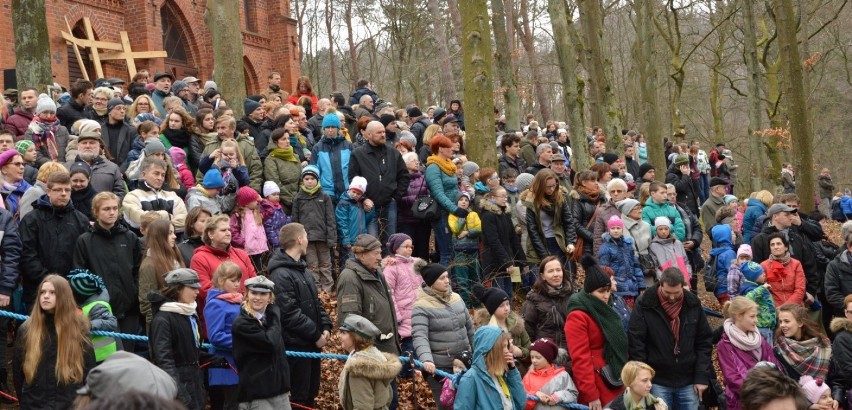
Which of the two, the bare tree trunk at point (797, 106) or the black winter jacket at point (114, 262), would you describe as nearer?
the black winter jacket at point (114, 262)

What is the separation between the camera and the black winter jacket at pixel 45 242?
28.0ft

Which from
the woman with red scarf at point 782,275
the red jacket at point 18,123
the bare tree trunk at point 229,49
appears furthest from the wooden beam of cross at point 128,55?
the woman with red scarf at point 782,275

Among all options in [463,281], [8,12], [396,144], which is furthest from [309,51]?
[463,281]

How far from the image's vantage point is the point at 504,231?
1155 cm

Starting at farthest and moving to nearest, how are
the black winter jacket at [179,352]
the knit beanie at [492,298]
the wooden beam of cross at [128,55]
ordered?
the wooden beam of cross at [128,55], the knit beanie at [492,298], the black winter jacket at [179,352]

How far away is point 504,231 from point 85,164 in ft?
16.3

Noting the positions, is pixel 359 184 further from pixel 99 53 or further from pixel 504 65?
pixel 99 53

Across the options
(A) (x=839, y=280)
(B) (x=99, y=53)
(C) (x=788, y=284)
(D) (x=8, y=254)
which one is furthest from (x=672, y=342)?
(B) (x=99, y=53)

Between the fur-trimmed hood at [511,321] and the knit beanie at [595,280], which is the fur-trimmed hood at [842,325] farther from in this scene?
the fur-trimmed hood at [511,321]

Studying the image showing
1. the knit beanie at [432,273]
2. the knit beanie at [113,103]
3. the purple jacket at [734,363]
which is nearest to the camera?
the knit beanie at [432,273]

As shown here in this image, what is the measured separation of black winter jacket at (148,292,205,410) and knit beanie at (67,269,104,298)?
2.59 feet

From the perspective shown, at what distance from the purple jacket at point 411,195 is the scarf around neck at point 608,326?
4.18 metres

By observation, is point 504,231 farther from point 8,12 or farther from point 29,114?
point 8,12

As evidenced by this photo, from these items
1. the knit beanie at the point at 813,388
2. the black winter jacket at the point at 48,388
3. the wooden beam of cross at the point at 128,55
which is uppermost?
the wooden beam of cross at the point at 128,55
